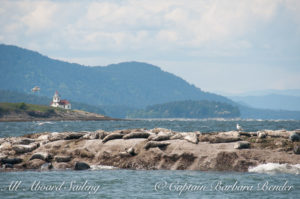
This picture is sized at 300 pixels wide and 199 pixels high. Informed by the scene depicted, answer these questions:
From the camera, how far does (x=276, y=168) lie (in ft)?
97.2

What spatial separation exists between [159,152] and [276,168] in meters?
7.82

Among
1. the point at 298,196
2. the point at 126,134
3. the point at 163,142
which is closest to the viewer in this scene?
the point at 298,196

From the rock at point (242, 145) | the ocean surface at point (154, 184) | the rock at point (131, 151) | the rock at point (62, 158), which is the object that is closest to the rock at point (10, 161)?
the rock at point (62, 158)

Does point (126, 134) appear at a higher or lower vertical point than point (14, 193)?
higher

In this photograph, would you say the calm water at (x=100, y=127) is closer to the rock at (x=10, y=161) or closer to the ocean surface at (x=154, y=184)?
the rock at (x=10, y=161)

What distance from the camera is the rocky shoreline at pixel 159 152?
31047mm

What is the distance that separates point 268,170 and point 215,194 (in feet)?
22.1

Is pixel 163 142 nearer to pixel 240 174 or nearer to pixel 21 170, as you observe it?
pixel 240 174

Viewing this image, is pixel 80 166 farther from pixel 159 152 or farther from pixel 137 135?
pixel 137 135

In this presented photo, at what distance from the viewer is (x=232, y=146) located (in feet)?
106

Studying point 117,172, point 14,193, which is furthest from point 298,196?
point 14,193

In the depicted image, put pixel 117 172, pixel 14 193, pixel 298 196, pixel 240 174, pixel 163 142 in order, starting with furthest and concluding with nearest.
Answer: pixel 163 142 < pixel 117 172 < pixel 240 174 < pixel 14 193 < pixel 298 196

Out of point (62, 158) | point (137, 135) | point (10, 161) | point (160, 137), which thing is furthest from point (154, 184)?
point (10, 161)

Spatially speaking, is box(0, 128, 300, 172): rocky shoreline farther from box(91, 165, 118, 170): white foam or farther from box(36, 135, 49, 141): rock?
box(36, 135, 49, 141): rock
